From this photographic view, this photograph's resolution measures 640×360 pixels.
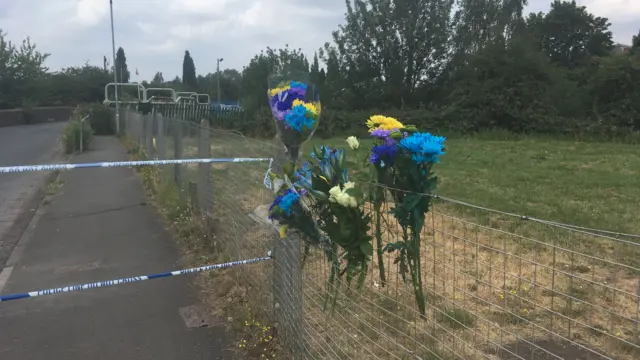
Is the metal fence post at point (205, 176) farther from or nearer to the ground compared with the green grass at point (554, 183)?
farther from the ground

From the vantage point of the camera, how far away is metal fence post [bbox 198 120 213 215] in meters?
6.05

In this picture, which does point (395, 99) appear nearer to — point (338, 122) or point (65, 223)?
point (338, 122)

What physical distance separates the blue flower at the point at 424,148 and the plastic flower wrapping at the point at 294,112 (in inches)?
27.4

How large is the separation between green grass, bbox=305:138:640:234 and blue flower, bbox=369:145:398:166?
0.26 meters

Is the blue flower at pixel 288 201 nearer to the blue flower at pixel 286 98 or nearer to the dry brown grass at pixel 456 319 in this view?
the dry brown grass at pixel 456 319

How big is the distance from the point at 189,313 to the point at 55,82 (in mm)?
54044

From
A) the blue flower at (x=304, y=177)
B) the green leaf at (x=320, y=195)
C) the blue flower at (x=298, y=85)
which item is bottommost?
the green leaf at (x=320, y=195)

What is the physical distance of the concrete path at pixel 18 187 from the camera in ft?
23.4

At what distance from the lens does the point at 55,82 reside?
171 ft

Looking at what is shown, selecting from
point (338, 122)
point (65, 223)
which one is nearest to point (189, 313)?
point (65, 223)

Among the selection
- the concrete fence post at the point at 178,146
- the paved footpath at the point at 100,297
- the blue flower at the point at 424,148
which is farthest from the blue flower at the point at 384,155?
the concrete fence post at the point at 178,146

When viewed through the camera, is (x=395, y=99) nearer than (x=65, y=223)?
No

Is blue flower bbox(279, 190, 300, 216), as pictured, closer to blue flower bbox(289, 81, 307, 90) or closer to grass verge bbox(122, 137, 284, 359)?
blue flower bbox(289, 81, 307, 90)

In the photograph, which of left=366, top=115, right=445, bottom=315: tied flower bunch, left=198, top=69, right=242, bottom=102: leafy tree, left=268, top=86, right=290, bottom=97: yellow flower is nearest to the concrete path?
left=268, top=86, right=290, bottom=97: yellow flower
